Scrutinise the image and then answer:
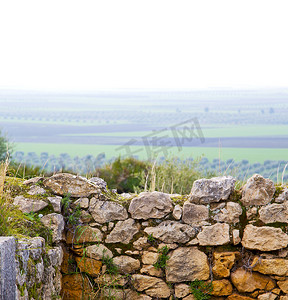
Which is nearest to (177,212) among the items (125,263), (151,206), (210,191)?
(151,206)

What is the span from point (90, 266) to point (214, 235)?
138cm

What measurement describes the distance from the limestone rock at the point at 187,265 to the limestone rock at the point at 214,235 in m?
0.14

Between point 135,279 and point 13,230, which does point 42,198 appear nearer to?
point 13,230

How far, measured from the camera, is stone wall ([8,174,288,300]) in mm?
4730

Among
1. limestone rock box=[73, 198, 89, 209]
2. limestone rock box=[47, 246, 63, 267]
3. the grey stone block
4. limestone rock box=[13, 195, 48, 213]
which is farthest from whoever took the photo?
limestone rock box=[73, 198, 89, 209]

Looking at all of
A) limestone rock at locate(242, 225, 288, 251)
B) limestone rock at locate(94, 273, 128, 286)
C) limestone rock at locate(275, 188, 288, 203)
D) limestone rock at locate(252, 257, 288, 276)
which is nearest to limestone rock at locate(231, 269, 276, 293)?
limestone rock at locate(252, 257, 288, 276)

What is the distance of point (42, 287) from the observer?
13.5ft

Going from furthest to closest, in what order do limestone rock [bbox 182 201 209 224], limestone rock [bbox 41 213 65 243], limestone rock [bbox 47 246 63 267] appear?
limestone rock [bbox 182 201 209 224]
limestone rock [bbox 41 213 65 243]
limestone rock [bbox 47 246 63 267]

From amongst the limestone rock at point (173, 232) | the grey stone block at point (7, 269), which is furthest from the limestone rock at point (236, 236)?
the grey stone block at point (7, 269)

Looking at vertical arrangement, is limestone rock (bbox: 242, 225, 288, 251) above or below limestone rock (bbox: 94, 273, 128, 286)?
above

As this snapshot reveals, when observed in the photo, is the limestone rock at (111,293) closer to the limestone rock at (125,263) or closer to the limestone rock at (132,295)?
the limestone rock at (132,295)

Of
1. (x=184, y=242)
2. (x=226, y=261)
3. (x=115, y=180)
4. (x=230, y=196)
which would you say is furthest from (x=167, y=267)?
(x=115, y=180)

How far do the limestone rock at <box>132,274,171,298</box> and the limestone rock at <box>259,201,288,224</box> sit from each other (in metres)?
1.29

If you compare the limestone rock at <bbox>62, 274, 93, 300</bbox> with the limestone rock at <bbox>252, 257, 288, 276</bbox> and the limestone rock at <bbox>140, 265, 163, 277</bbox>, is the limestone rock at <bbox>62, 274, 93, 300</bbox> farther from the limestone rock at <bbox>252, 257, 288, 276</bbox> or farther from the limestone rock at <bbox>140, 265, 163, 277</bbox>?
the limestone rock at <bbox>252, 257, 288, 276</bbox>
